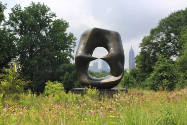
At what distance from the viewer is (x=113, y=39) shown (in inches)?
467

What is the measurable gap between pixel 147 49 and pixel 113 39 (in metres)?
19.3

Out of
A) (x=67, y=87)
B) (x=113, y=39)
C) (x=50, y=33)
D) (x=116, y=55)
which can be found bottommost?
(x=67, y=87)

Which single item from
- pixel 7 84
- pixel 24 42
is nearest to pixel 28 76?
pixel 24 42

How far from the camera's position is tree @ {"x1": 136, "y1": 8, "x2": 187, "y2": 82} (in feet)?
94.0

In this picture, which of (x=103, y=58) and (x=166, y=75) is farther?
(x=166, y=75)

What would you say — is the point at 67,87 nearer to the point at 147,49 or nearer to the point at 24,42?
the point at 24,42

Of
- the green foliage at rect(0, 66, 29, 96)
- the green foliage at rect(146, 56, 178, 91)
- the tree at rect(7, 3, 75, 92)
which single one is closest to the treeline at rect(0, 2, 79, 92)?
the tree at rect(7, 3, 75, 92)

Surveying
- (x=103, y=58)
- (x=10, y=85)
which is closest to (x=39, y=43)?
(x=103, y=58)

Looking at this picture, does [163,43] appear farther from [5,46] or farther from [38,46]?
[5,46]

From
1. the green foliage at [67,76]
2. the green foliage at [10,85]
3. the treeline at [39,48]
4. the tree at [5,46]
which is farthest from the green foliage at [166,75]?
the tree at [5,46]

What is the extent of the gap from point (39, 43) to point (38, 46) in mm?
375

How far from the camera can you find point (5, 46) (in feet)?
65.2

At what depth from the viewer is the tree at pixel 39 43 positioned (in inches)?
869

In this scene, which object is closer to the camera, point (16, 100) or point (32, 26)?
point (16, 100)
